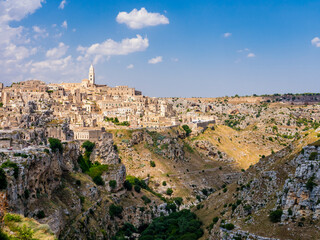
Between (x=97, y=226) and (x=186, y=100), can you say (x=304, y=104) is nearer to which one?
(x=186, y=100)

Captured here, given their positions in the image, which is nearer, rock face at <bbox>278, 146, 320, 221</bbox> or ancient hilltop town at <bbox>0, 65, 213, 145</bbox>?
rock face at <bbox>278, 146, 320, 221</bbox>

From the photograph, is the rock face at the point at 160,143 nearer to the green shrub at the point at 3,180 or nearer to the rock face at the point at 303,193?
the rock face at the point at 303,193

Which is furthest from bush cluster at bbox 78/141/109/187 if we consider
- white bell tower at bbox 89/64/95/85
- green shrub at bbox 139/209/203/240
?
white bell tower at bbox 89/64/95/85

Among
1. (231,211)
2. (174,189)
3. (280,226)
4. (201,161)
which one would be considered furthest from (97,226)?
(201,161)

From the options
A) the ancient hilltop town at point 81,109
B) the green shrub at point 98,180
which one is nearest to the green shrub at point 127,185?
the green shrub at point 98,180

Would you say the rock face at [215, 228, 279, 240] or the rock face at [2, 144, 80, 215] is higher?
the rock face at [2, 144, 80, 215]

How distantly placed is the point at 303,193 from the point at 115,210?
90.9 ft

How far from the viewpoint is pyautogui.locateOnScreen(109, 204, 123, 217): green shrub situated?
48.8 m

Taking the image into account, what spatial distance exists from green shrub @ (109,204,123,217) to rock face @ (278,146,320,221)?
79.7 ft

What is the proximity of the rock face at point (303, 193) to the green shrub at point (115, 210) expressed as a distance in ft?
79.7

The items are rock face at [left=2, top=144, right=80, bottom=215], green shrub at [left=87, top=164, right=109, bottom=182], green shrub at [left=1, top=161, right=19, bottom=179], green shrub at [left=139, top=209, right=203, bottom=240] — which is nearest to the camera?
rock face at [left=2, top=144, right=80, bottom=215]

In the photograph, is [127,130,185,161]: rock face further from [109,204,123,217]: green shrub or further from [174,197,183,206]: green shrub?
[109,204,123,217]: green shrub

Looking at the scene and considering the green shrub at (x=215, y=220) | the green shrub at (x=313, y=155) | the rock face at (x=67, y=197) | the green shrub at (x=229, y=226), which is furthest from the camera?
the green shrub at (x=215, y=220)

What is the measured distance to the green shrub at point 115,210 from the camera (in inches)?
1919
